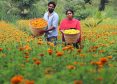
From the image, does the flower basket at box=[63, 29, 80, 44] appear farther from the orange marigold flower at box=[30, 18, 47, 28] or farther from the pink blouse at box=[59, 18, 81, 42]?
the orange marigold flower at box=[30, 18, 47, 28]

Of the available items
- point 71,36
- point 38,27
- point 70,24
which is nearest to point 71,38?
point 71,36

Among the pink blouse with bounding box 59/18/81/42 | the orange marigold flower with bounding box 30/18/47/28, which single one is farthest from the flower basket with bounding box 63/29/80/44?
the orange marigold flower with bounding box 30/18/47/28

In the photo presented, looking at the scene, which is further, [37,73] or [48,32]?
[48,32]

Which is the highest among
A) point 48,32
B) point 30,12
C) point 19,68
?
point 19,68

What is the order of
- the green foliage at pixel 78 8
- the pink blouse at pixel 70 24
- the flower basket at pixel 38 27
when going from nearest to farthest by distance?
the pink blouse at pixel 70 24
the flower basket at pixel 38 27
the green foliage at pixel 78 8

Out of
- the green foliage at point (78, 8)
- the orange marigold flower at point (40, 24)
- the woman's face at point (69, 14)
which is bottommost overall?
the green foliage at point (78, 8)

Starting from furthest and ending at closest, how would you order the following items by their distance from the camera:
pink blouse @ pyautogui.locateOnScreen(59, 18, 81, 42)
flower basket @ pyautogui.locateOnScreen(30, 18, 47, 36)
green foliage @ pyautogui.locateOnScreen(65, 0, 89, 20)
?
1. green foliage @ pyautogui.locateOnScreen(65, 0, 89, 20)
2. flower basket @ pyautogui.locateOnScreen(30, 18, 47, 36)
3. pink blouse @ pyautogui.locateOnScreen(59, 18, 81, 42)

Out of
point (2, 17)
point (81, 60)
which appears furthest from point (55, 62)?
point (2, 17)

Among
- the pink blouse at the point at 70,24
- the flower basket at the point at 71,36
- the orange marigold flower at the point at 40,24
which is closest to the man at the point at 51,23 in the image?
the orange marigold flower at the point at 40,24

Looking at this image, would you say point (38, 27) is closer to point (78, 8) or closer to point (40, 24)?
point (40, 24)

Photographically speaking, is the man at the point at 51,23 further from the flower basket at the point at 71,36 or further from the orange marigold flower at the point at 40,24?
the flower basket at the point at 71,36

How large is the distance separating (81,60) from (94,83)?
141cm

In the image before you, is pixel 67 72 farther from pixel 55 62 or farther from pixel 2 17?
pixel 2 17

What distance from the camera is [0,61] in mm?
5188
